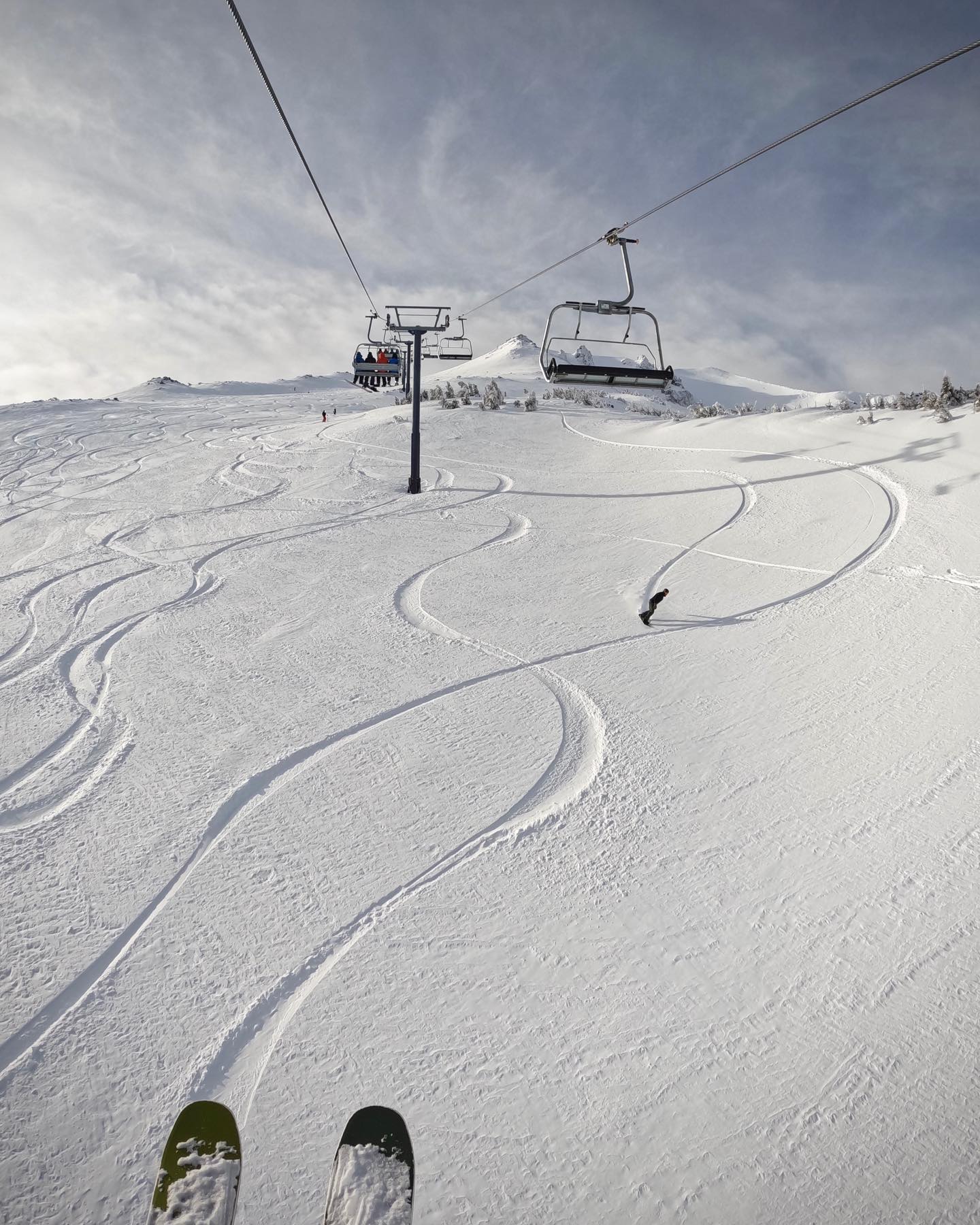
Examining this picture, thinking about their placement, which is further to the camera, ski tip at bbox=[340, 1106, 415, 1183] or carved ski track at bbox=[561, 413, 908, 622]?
carved ski track at bbox=[561, 413, 908, 622]

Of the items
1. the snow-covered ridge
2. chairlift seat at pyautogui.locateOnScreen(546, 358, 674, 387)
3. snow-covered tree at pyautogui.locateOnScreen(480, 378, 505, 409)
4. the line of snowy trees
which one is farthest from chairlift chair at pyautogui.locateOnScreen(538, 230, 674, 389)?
the snow-covered ridge

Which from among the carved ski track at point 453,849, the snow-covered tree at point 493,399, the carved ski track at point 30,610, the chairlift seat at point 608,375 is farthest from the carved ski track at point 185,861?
the snow-covered tree at point 493,399

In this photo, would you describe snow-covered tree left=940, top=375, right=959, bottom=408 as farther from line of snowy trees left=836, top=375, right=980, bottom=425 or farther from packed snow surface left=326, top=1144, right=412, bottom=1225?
packed snow surface left=326, top=1144, right=412, bottom=1225

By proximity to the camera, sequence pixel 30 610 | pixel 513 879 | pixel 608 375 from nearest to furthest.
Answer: pixel 513 879 → pixel 30 610 → pixel 608 375

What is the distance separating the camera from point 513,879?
10.3 feet

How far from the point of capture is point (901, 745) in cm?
402

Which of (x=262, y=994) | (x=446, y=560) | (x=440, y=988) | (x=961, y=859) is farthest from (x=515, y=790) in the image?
(x=446, y=560)

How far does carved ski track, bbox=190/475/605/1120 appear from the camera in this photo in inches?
95.3

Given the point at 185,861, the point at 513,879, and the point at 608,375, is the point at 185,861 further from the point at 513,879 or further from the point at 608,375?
the point at 608,375

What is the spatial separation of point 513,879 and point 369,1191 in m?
1.35

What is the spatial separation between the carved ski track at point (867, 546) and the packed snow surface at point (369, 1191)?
451 cm

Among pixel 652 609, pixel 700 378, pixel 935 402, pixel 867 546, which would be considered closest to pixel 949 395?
pixel 935 402

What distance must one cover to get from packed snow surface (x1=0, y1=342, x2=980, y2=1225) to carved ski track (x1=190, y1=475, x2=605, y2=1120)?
0.06 ft

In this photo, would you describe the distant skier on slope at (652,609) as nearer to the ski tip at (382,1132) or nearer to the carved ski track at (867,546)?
the carved ski track at (867,546)
